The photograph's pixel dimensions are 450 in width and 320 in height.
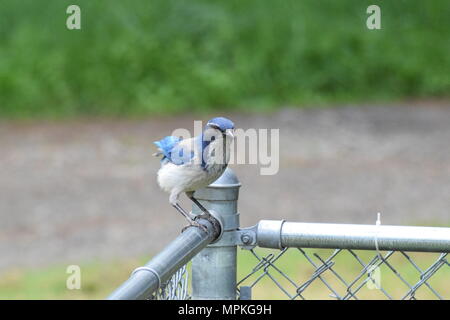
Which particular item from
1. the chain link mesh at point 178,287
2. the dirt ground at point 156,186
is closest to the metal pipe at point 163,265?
the chain link mesh at point 178,287

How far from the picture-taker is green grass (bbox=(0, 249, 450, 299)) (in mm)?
5836

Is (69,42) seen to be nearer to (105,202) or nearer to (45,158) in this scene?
(45,158)

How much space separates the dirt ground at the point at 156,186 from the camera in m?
7.42

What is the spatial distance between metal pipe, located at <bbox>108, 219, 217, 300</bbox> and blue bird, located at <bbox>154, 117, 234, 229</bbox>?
0.49 m

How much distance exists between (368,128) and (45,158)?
3.68 metres

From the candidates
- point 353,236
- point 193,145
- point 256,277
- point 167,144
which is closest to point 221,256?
point 353,236

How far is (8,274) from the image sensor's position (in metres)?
6.54

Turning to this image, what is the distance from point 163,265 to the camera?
2150mm

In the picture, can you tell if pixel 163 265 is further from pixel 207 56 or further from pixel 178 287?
pixel 207 56

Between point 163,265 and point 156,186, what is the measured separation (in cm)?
651

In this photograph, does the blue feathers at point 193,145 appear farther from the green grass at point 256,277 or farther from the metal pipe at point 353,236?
the green grass at point 256,277

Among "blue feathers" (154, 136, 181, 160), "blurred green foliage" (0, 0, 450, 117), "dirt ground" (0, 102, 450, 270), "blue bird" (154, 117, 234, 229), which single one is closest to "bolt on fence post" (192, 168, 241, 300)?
"blue bird" (154, 117, 234, 229)

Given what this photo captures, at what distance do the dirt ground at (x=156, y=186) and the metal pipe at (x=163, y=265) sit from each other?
14.5 feet
